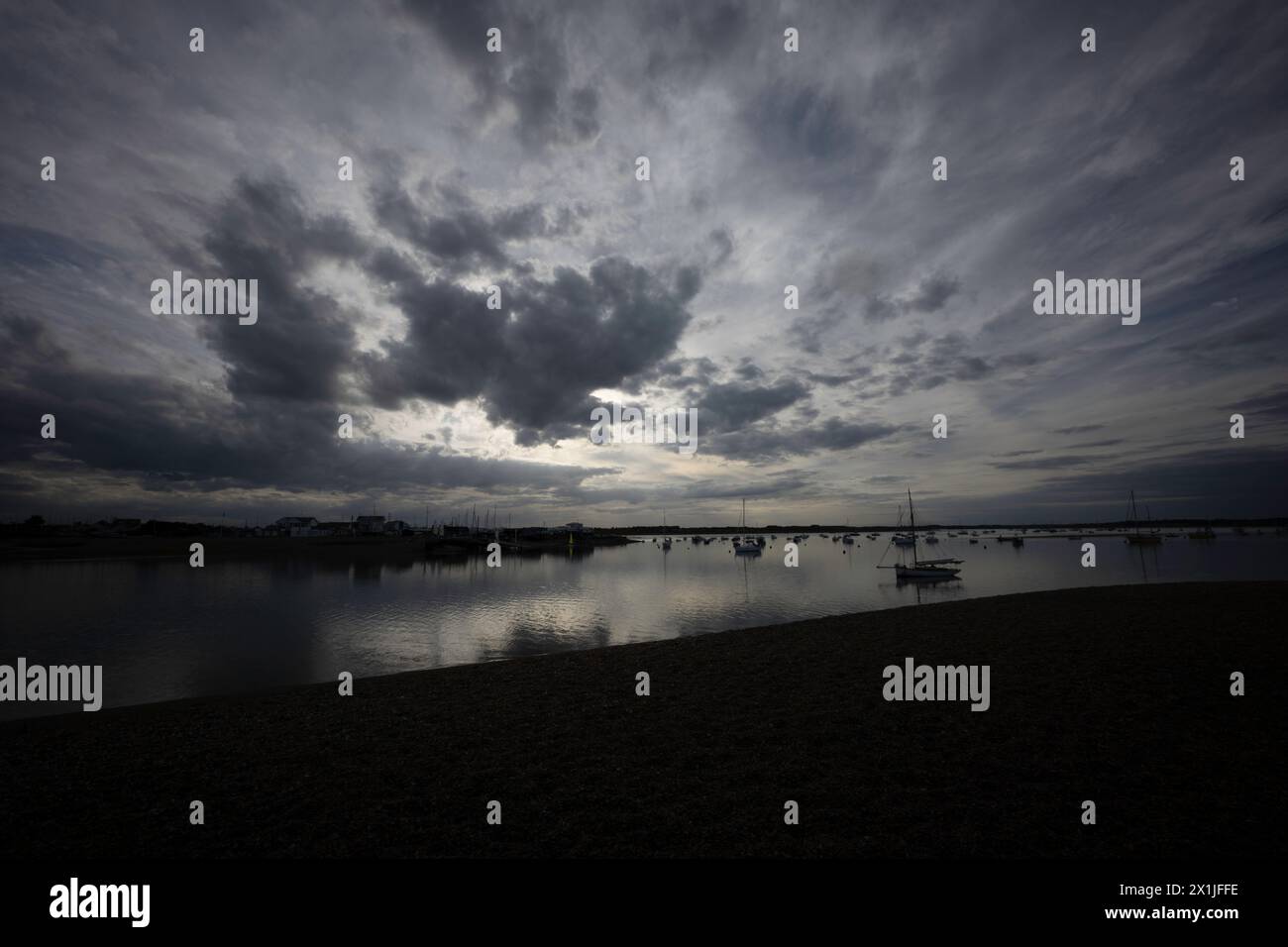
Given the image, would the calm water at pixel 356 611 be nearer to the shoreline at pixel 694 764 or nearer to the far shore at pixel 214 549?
the shoreline at pixel 694 764

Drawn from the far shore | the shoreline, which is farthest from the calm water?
the far shore

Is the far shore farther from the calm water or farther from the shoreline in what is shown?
the shoreline

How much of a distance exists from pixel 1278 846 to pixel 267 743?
51.9 ft

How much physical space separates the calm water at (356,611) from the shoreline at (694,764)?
320 inches

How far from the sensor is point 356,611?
123ft

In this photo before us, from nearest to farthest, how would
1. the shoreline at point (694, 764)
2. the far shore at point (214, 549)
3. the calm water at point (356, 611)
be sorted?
the shoreline at point (694, 764), the calm water at point (356, 611), the far shore at point (214, 549)

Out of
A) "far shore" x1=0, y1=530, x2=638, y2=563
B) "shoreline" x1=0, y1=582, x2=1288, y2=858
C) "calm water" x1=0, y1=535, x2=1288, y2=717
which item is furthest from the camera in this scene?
"far shore" x1=0, y1=530, x2=638, y2=563

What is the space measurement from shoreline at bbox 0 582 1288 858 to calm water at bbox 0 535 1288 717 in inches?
320

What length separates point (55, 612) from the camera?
34188mm

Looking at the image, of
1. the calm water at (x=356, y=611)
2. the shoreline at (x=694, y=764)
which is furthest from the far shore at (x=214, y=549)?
the shoreline at (x=694, y=764)

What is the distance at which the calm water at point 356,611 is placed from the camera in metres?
22.0

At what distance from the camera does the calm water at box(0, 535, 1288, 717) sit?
22.0 metres

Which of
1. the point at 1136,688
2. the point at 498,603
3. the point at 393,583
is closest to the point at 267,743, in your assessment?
the point at 1136,688
